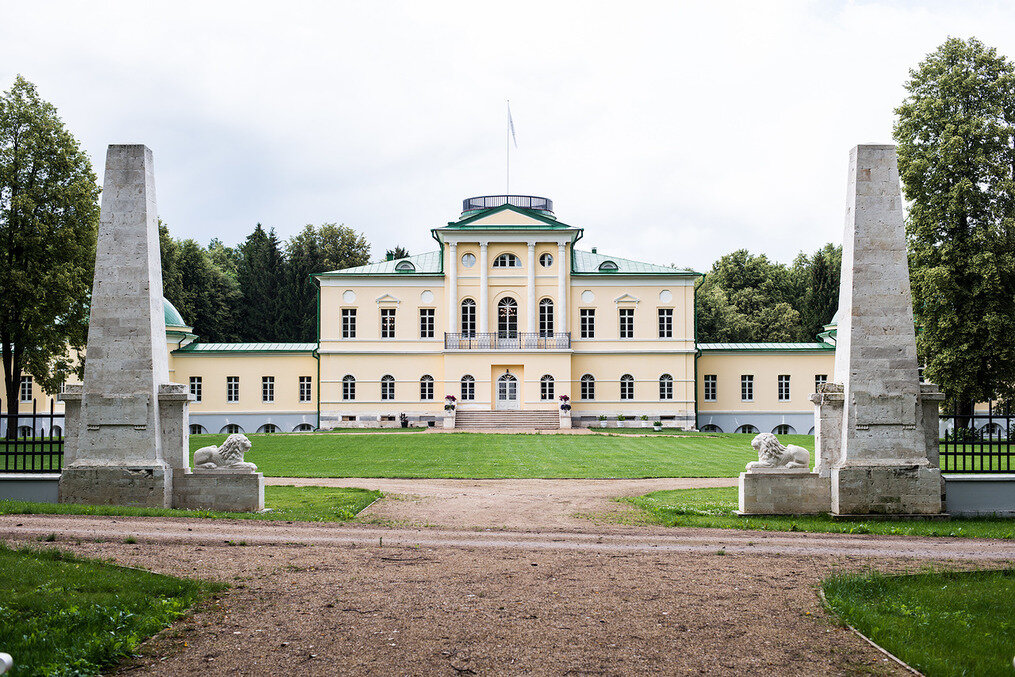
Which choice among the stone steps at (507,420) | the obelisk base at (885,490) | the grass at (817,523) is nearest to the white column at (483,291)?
the stone steps at (507,420)

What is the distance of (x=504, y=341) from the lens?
4578 centimetres

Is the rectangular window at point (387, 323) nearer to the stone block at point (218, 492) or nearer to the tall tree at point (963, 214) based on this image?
the tall tree at point (963, 214)

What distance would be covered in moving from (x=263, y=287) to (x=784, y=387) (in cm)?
3659

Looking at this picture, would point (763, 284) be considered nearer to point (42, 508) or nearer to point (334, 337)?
point (334, 337)

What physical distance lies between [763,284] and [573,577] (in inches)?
2362

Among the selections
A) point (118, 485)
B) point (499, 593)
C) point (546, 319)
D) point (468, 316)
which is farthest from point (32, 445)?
point (546, 319)

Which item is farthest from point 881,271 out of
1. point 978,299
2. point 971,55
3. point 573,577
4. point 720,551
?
point 971,55

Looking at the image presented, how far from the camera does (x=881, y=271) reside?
1276 cm

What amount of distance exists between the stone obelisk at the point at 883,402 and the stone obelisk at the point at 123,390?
10.1 meters

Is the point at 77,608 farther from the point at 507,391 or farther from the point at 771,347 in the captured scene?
the point at 771,347

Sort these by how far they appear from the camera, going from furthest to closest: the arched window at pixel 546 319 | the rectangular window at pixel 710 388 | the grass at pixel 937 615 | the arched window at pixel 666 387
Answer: the rectangular window at pixel 710 388, the arched window at pixel 546 319, the arched window at pixel 666 387, the grass at pixel 937 615

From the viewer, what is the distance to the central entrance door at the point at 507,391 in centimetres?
4512

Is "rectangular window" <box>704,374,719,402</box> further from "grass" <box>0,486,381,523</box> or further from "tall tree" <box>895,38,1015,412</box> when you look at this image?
"grass" <box>0,486,381,523</box>

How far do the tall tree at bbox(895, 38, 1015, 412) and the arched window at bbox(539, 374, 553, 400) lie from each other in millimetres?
19337
